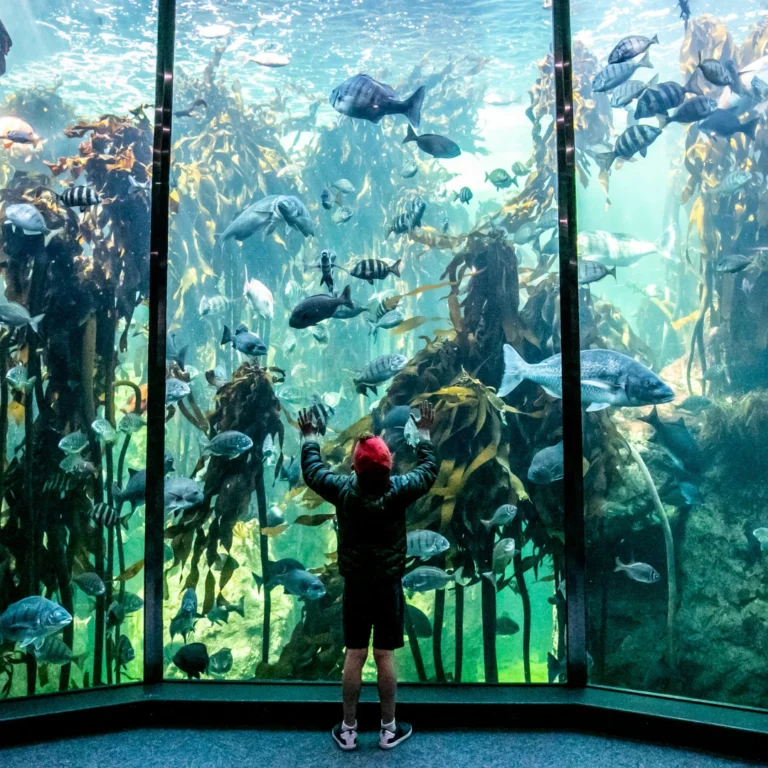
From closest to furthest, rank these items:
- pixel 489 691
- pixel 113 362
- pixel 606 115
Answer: pixel 489 691 → pixel 113 362 → pixel 606 115

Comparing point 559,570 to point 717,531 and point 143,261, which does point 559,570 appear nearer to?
point 717,531

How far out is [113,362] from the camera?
3.87 meters

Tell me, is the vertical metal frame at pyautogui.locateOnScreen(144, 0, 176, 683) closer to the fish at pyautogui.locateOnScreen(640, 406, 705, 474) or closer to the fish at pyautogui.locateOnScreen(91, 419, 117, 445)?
the fish at pyautogui.locateOnScreen(91, 419, 117, 445)

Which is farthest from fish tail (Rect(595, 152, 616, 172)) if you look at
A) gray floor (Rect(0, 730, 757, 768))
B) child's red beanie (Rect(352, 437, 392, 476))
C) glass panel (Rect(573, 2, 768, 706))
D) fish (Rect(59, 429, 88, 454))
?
fish (Rect(59, 429, 88, 454))

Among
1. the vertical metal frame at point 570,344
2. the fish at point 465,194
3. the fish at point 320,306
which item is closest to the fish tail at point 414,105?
the vertical metal frame at point 570,344

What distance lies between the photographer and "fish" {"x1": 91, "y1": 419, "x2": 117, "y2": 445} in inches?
149

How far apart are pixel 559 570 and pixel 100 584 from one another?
3.19 meters

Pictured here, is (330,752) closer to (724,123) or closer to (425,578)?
(425,578)

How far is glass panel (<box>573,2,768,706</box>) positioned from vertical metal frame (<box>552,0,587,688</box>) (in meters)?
0.41

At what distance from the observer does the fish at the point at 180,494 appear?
11.2 feet

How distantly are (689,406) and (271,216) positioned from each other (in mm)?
3858

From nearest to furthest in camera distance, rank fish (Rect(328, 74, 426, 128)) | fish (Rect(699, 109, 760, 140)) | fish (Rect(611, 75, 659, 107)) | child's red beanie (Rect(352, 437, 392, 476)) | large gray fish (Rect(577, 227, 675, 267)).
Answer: child's red beanie (Rect(352, 437, 392, 476))
fish (Rect(328, 74, 426, 128))
fish (Rect(611, 75, 659, 107))
fish (Rect(699, 109, 760, 140))
large gray fish (Rect(577, 227, 675, 267))

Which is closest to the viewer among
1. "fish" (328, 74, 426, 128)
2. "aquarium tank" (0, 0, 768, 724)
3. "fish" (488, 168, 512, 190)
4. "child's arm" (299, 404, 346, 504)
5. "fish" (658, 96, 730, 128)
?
"child's arm" (299, 404, 346, 504)

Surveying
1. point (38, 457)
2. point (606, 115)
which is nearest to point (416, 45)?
point (606, 115)
